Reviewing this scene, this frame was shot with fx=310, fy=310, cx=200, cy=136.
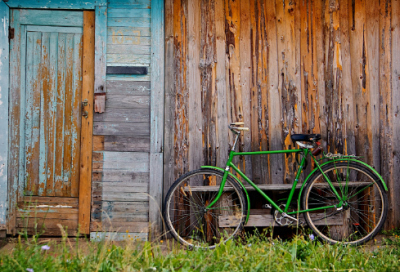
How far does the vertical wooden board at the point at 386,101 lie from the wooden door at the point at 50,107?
3.75 metres

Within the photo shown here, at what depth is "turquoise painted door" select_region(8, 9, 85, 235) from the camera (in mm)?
3754

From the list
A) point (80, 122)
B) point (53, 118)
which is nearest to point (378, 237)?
point (80, 122)

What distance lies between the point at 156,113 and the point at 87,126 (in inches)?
33.7

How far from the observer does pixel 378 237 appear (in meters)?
3.77

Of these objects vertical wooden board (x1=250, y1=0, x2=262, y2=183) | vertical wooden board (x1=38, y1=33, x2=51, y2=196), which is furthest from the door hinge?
vertical wooden board (x1=250, y1=0, x2=262, y2=183)

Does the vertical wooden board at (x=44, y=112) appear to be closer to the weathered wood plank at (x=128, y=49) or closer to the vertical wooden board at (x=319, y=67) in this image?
the weathered wood plank at (x=128, y=49)

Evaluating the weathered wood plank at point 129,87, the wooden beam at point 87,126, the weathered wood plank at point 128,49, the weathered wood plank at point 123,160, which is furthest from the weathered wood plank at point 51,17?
the weathered wood plank at point 123,160

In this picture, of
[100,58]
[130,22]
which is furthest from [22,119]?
[130,22]

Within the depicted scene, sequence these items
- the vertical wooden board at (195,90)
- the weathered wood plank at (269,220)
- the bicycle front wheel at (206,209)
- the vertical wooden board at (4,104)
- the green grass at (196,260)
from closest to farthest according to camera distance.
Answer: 1. the green grass at (196,260)
2. the bicycle front wheel at (206,209)
3. the weathered wood plank at (269,220)
4. the vertical wooden board at (4,104)
5. the vertical wooden board at (195,90)

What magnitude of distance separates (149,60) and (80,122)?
1137mm

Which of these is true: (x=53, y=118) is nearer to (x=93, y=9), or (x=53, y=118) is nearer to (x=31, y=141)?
(x=31, y=141)

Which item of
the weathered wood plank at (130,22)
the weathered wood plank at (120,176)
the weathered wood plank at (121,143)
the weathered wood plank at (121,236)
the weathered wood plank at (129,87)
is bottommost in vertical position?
the weathered wood plank at (121,236)

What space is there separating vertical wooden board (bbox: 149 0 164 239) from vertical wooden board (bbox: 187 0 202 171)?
35 centimetres

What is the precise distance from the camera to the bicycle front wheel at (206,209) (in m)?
3.35
